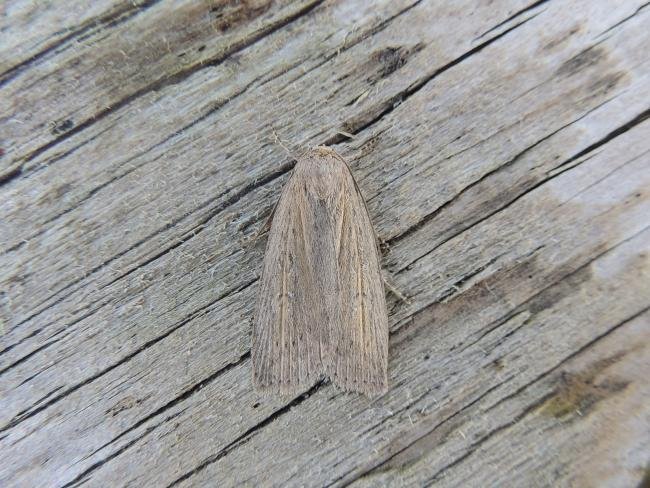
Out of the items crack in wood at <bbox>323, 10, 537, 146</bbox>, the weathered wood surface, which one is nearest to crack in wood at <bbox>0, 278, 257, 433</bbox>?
the weathered wood surface

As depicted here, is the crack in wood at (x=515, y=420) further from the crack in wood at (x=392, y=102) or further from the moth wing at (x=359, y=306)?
the crack in wood at (x=392, y=102)

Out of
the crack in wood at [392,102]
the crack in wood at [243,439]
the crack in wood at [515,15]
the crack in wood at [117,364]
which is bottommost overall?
the crack in wood at [243,439]

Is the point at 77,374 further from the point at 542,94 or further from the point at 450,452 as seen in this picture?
the point at 542,94

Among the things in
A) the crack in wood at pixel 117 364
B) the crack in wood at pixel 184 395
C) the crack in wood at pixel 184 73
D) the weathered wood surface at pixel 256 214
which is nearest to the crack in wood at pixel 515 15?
the weathered wood surface at pixel 256 214

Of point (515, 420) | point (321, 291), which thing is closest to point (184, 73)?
point (321, 291)

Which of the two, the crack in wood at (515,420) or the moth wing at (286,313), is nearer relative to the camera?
the crack in wood at (515,420)

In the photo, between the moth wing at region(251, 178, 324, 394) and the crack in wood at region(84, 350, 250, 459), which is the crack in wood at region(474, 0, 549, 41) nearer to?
the moth wing at region(251, 178, 324, 394)
